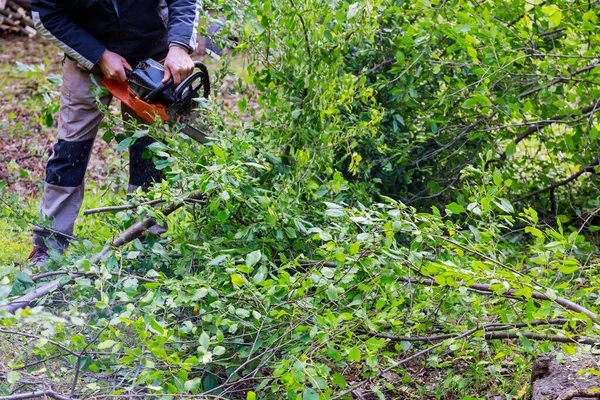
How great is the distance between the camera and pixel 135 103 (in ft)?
12.7

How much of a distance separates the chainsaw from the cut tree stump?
2.03 meters

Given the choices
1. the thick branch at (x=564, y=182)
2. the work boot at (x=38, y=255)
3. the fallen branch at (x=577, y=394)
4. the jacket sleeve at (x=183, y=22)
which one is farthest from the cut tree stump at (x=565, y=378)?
the work boot at (x=38, y=255)

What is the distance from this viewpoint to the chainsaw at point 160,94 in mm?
3799

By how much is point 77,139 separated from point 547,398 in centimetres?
296

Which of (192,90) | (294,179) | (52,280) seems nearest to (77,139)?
(192,90)

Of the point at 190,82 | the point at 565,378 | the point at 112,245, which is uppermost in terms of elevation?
the point at 190,82

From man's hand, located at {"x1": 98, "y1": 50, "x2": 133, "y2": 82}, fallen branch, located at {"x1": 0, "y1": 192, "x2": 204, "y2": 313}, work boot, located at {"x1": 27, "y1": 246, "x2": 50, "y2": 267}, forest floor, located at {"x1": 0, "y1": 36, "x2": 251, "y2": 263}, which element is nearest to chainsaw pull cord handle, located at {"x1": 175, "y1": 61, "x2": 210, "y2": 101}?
forest floor, located at {"x1": 0, "y1": 36, "x2": 251, "y2": 263}

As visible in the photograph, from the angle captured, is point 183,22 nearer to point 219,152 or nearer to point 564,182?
point 219,152

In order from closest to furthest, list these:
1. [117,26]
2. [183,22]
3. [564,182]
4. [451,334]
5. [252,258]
A: [252,258]
[451,334]
[117,26]
[183,22]
[564,182]

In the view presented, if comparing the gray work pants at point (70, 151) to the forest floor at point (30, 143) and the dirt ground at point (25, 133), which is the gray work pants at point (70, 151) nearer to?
the forest floor at point (30, 143)

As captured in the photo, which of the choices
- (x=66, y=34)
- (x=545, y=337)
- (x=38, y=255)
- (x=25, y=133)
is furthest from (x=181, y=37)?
(x=25, y=133)

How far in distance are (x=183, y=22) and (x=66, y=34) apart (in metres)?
0.67

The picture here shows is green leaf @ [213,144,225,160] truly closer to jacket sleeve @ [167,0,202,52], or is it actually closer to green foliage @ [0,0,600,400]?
green foliage @ [0,0,600,400]

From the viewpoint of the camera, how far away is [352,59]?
427 centimetres
